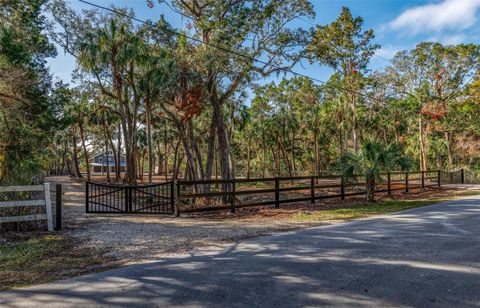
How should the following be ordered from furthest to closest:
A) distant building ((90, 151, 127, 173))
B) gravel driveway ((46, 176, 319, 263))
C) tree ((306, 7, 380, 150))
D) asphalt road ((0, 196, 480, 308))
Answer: distant building ((90, 151, 127, 173)), tree ((306, 7, 380, 150)), gravel driveway ((46, 176, 319, 263)), asphalt road ((0, 196, 480, 308))

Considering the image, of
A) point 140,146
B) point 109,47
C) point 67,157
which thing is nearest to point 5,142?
point 109,47

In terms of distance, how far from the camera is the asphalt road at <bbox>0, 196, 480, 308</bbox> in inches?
151

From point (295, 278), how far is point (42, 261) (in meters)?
3.96

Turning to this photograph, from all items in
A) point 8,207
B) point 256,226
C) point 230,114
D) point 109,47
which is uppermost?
point 109,47

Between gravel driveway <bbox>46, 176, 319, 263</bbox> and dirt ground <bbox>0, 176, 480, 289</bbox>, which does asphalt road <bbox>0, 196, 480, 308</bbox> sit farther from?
gravel driveway <bbox>46, 176, 319, 263</bbox>

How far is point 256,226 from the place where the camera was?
9.10 metres

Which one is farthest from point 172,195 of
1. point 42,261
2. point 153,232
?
point 42,261

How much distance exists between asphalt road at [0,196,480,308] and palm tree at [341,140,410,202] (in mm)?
7574

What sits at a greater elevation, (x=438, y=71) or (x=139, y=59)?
(x=438, y=71)

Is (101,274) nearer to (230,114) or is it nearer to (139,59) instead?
(139,59)

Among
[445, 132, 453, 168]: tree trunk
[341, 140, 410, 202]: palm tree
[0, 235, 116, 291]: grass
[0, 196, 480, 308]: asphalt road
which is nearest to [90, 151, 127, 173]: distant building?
[445, 132, 453, 168]: tree trunk

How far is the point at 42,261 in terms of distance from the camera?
18.6 ft

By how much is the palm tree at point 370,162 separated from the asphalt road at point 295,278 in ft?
24.8

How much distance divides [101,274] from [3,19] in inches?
522
